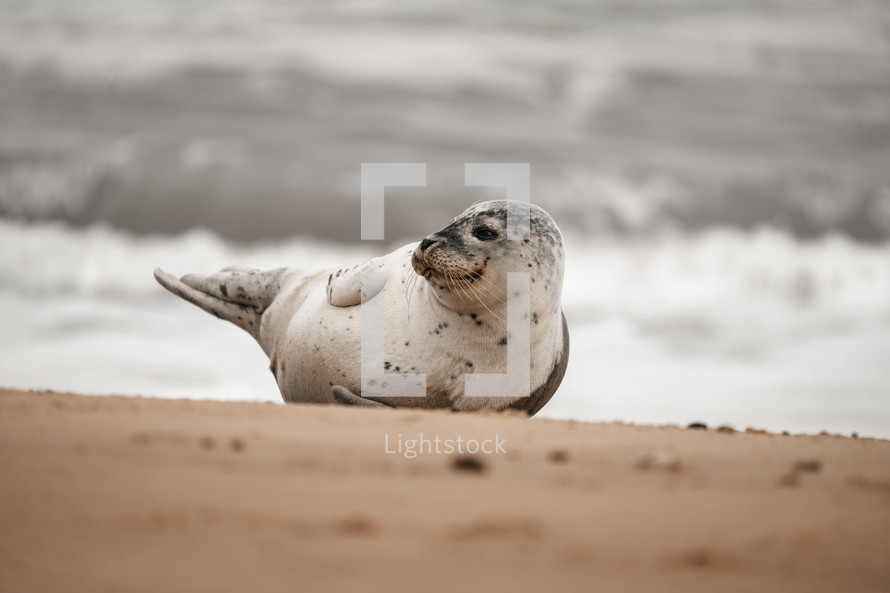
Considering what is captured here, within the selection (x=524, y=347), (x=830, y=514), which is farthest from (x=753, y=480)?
(x=524, y=347)

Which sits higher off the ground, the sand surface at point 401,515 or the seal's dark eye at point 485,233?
the seal's dark eye at point 485,233

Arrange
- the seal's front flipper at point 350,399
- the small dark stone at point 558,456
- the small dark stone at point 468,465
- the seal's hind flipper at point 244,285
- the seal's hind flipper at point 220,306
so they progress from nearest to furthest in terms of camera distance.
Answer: the small dark stone at point 468,465 → the small dark stone at point 558,456 → the seal's front flipper at point 350,399 → the seal's hind flipper at point 244,285 → the seal's hind flipper at point 220,306

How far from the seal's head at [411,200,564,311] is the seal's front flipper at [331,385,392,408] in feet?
2.59

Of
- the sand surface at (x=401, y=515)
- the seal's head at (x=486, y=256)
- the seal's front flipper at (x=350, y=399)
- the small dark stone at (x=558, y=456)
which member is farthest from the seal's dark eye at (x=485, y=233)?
the small dark stone at (x=558, y=456)

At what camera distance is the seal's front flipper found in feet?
19.4

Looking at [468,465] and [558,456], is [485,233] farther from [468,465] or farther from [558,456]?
[468,465]

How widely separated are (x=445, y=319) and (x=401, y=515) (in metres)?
3.62

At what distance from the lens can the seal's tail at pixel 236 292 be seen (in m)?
7.81

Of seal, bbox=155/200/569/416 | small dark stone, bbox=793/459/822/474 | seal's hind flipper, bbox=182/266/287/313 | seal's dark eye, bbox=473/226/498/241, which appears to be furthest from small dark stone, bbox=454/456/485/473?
seal's hind flipper, bbox=182/266/287/313

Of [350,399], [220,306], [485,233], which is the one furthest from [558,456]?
[220,306]

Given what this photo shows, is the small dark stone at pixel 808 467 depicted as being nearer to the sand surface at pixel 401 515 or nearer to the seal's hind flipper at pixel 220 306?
the sand surface at pixel 401 515

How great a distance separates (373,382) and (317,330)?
0.67 meters

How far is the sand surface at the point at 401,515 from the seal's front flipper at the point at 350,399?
2.17m

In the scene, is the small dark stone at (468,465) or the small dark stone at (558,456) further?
the small dark stone at (558,456)
